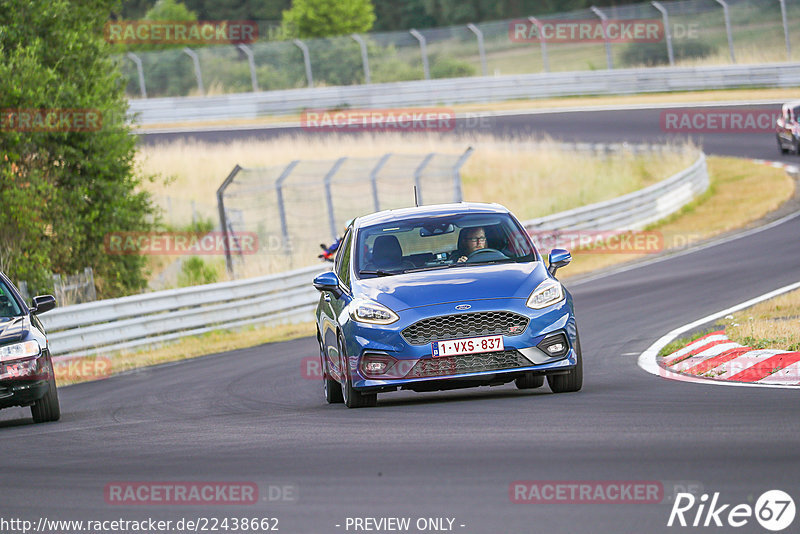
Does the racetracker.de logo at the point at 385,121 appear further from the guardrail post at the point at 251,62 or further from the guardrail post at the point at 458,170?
the guardrail post at the point at 458,170

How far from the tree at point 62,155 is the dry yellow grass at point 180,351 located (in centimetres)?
306

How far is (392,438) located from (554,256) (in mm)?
2908

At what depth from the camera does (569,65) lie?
192ft

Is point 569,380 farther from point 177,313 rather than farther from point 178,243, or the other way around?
point 178,243

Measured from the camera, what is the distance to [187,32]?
7094 centimetres

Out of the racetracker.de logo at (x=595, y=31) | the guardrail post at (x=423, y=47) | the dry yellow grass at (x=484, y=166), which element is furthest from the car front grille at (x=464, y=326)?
the guardrail post at (x=423, y=47)

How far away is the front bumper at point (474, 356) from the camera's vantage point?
9680 mm

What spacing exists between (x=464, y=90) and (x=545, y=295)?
132 ft

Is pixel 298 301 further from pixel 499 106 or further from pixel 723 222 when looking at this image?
pixel 499 106

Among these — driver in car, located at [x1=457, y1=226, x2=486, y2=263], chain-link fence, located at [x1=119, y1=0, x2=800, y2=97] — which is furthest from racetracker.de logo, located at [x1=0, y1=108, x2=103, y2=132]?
chain-link fence, located at [x1=119, y1=0, x2=800, y2=97]

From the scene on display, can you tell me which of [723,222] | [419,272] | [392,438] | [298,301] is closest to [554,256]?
[419,272]

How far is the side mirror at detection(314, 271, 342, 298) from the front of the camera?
10.8 meters

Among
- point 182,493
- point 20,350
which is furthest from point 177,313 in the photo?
point 182,493

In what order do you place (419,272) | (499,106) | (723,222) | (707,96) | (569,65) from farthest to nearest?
(569,65), (499,106), (707,96), (723,222), (419,272)
